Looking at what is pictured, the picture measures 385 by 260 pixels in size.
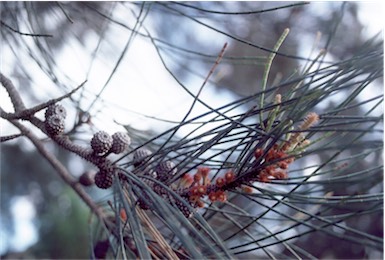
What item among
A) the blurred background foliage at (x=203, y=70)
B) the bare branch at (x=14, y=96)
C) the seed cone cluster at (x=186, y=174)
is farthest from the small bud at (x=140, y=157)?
the blurred background foliage at (x=203, y=70)

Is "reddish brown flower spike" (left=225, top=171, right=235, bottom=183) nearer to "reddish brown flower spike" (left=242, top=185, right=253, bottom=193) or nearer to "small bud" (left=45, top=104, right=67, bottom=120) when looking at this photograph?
"reddish brown flower spike" (left=242, top=185, right=253, bottom=193)

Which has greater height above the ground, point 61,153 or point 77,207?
point 61,153

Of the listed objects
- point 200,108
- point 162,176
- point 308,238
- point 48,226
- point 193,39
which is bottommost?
point 162,176

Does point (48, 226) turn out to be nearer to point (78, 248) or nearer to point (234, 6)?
point (78, 248)

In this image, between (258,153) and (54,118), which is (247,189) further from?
(54,118)

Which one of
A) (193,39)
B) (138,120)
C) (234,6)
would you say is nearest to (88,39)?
(234,6)
